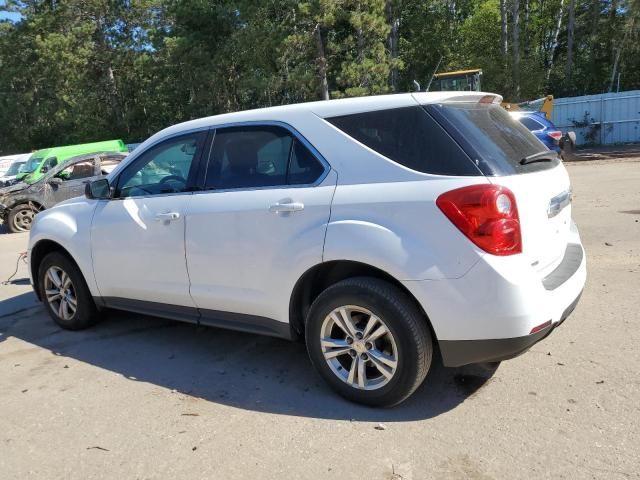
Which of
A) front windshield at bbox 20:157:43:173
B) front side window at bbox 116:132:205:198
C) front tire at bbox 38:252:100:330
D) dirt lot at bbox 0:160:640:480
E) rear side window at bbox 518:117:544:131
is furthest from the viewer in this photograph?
front windshield at bbox 20:157:43:173

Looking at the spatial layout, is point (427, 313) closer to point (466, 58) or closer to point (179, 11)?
point (179, 11)

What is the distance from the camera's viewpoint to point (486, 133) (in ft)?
10.6

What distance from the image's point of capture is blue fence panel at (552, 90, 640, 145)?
24.1m

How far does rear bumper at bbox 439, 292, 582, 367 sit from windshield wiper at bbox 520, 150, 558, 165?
95 centimetres

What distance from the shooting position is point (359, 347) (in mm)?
3324

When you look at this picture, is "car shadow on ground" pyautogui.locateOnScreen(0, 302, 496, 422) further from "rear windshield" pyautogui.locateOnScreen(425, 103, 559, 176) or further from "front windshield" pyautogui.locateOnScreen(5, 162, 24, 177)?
"front windshield" pyautogui.locateOnScreen(5, 162, 24, 177)

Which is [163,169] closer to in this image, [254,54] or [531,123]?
[531,123]

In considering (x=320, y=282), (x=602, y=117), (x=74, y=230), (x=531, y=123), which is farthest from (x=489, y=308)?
(x=602, y=117)

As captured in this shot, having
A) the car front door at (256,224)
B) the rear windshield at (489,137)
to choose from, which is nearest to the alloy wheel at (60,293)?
the car front door at (256,224)

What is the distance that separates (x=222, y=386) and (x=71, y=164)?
11.3 metres

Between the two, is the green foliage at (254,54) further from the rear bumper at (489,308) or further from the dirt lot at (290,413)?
the rear bumper at (489,308)

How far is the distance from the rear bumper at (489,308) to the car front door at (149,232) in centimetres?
189

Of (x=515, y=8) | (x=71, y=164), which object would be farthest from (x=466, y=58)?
(x=71, y=164)

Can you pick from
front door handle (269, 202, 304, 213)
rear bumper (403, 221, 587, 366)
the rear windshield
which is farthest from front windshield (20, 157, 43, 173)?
rear bumper (403, 221, 587, 366)
